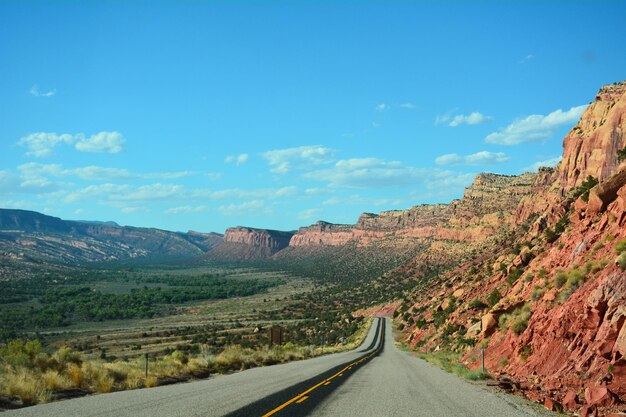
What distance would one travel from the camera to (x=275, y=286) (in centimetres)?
17925

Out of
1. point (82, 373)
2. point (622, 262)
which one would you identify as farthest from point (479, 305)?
point (82, 373)

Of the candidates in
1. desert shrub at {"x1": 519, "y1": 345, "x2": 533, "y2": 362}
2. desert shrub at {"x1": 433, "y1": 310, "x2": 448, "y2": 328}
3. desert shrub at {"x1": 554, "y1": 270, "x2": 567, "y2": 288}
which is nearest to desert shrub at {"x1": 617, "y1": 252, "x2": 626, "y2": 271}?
desert shrub at {"x1": 519, "y1": 345, "x2": 533, "y2": 362}

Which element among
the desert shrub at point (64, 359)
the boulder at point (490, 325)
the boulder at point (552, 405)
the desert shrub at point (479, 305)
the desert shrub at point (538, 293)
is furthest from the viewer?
the desert shrub at point (479, 305)

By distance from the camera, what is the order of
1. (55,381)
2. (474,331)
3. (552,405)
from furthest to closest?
(474,331) → (55,381) → (552,405)

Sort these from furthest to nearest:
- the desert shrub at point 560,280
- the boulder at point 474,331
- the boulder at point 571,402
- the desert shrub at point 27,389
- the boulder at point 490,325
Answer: the boulder at point 474,331
the boulder at point 490,325
the desert shrub at point 560,280
the desert shrub at point 27,389
the boulder at point 571,402

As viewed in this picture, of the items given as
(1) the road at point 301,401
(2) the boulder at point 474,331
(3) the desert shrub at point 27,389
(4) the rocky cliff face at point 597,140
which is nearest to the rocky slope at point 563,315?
(2) the boulder at point 474,331

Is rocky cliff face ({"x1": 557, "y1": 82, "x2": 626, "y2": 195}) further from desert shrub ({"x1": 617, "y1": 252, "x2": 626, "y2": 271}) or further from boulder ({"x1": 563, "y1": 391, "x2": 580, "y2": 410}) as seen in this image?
boulder ({"x1": 563, "y1": 391, "x2": 580, "y2": 410})

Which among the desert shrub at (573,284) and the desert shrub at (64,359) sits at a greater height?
the desert shrub at (573,284)

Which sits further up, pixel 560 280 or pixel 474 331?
pixel 560 280

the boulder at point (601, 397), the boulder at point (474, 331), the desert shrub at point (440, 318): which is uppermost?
the boulder at point (601, 397)

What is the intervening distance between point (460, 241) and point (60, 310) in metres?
92.8

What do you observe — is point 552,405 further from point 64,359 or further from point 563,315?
point 64,359

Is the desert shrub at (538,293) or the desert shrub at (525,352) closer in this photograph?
the desert shrub at (525,352)

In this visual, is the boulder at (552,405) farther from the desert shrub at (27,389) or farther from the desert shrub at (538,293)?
the desert shrub at (538,293)
